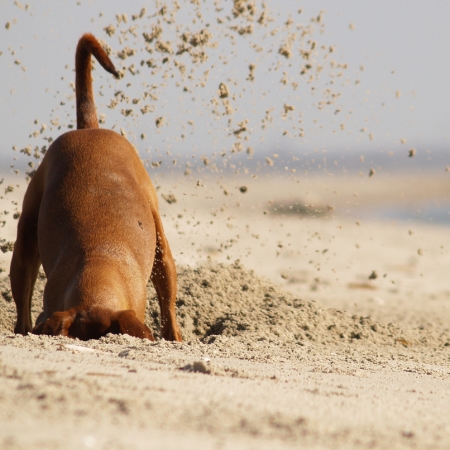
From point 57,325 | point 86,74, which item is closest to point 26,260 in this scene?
point 86,74

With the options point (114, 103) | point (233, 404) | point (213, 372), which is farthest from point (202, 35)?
point (233, 404)

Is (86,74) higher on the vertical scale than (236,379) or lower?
higher

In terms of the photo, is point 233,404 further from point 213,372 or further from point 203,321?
point 203,321

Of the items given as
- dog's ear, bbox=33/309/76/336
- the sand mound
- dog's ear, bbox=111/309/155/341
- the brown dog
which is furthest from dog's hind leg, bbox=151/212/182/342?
dog's ear, bbox=33/309/76/336

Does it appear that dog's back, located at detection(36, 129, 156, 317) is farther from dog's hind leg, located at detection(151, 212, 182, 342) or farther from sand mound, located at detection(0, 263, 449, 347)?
sand mound, located at detection(0, 263, 449, 347)

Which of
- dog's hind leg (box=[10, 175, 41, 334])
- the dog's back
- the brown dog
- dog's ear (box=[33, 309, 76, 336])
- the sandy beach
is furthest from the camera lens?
dog's hind leg (box=[10, 175, 41, 334])

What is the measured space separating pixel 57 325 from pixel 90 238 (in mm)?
1007

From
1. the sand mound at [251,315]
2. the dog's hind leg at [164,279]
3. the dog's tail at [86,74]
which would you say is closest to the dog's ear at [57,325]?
the sand mound at [251,315]

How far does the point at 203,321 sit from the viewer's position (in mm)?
5422

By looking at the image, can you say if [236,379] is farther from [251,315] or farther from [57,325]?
[251,315]

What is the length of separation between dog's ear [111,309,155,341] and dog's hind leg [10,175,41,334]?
1749 millimetres

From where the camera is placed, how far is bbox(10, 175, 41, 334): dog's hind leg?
5.10m

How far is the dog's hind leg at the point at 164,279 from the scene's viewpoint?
5129 millimetres

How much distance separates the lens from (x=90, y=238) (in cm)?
435
